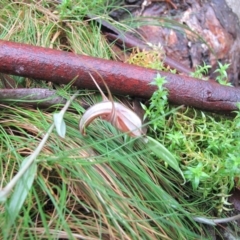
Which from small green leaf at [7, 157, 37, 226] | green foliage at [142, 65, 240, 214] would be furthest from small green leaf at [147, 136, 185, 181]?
small green leaf at [7, 157, 37, 226]

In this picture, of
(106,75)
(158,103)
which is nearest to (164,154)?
(158,103)

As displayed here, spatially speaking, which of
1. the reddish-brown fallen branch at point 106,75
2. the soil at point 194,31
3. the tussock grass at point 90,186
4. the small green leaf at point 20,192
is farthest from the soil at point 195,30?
the small green leaf at point 20,192

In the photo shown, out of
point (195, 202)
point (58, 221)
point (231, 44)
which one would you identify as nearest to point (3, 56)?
point (58, 221)

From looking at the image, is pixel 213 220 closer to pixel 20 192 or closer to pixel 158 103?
pixel 158 103

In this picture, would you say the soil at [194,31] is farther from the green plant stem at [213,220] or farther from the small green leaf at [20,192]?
the small green leaf at [20,192]

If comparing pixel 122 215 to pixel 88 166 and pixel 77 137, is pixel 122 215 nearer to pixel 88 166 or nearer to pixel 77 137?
pixel 88 166
